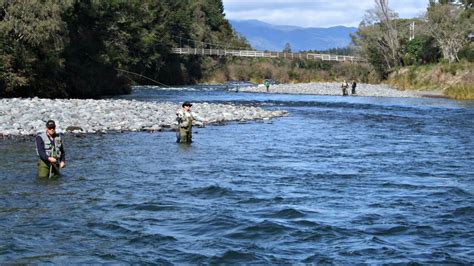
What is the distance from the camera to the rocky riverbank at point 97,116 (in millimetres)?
24938

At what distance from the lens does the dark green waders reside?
48.7 feet

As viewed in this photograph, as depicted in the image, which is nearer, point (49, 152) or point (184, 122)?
point (49, 152)

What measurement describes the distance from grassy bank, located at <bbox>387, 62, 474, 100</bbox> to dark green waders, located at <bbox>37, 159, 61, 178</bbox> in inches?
1709

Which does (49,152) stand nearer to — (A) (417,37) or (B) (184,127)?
(B) (184,127)

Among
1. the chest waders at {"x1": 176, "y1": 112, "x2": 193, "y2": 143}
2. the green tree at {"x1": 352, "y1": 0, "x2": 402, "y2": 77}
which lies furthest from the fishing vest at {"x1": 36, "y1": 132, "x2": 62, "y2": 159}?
the green tree at {"x1": 352, "y1": 0, "x2": 402, "y2": 77}

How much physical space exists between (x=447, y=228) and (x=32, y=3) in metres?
35.9

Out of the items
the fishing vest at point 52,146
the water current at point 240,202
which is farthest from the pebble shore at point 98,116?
the fishing vest at point 52,146

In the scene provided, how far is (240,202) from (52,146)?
462 cm

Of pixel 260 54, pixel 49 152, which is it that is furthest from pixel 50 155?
pixel 260 54

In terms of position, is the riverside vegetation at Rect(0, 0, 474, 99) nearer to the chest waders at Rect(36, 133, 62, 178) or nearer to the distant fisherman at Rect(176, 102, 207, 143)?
the distant fisherman at Rect(176, 102, 207, 143)

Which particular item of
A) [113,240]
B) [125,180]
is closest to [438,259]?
[113,240]

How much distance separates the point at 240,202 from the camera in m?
12.9

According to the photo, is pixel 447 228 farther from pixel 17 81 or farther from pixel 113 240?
pixel 17 81

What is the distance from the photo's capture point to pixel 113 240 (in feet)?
32.9
